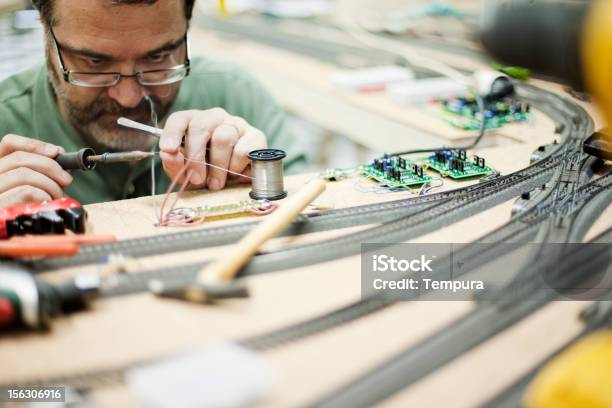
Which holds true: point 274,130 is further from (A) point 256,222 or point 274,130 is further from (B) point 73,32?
(A) point 256,222

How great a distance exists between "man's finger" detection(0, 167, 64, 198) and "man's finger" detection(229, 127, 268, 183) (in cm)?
39

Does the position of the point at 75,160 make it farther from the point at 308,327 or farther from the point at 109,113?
the point at 308,327

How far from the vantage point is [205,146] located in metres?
1.38

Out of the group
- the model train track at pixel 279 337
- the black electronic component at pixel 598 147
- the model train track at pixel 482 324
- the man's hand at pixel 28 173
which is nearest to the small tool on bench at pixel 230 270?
the model train track at pixel 279 337

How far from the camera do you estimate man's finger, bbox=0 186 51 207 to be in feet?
3.92

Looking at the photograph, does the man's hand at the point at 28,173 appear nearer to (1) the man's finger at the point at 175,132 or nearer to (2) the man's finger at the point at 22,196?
(2) the man's finger at the point at 22,196

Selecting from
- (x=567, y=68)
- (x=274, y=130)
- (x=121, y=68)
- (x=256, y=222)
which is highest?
(x=567, y=68)

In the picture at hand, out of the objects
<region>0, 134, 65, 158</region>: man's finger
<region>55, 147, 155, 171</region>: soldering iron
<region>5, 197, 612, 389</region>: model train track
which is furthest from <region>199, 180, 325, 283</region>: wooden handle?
<region>0, 134, 65, 158</region>: man's finger

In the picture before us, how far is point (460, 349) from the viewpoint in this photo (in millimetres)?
754

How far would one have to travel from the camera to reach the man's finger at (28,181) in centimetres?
122

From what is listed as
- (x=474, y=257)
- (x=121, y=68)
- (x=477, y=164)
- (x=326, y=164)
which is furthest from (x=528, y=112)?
(x=326, y=164)

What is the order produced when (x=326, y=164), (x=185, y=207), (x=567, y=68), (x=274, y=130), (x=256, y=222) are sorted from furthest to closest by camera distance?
(x=326, y=164) → (x=274, y=130) → (x=185, y=207) → (x=256, y=222) → (x=567, y=68)

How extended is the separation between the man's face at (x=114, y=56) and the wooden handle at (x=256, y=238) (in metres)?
0.74

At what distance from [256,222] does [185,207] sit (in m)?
0.22
